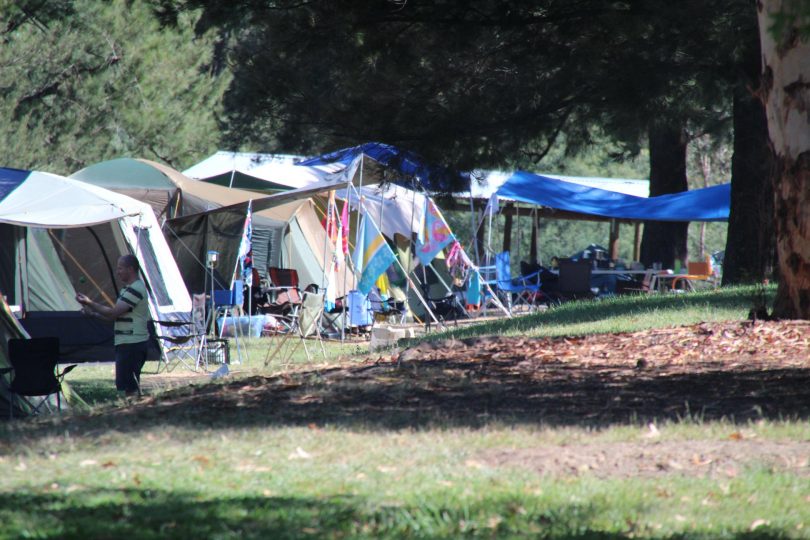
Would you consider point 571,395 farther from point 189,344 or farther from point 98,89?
point 98,89

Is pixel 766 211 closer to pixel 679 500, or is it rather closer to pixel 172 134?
pixel 679 500

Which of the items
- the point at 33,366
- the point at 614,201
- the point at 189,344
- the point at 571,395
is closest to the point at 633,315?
the point at 571,395

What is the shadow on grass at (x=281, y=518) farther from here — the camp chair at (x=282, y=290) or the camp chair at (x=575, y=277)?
the camp chair at (x=575, y=277)

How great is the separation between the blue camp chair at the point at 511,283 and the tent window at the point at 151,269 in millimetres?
6931

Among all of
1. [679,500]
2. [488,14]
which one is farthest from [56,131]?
[679,500]

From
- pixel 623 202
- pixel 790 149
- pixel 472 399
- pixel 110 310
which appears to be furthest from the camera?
pixel 623 202

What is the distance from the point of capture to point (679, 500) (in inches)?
183

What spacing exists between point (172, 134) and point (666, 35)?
61.5 ft

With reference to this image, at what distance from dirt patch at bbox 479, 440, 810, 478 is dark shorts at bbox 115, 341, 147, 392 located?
4.78 m

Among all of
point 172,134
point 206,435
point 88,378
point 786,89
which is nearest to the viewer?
point 206,435

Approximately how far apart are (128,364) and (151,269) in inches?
195

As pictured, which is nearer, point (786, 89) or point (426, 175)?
point (786, 89)

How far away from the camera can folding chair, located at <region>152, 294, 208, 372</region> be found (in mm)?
13309

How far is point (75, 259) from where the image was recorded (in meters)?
15.2
